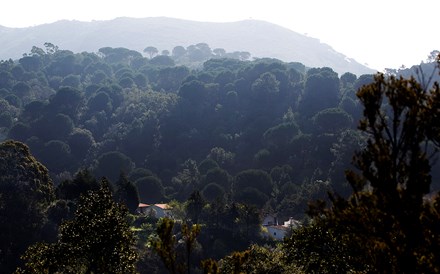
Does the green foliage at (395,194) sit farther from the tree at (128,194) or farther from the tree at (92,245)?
the tree at (128,194)

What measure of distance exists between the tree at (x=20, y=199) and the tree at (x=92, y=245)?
39.6m

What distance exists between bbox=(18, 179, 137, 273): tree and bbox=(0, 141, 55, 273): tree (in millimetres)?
39590

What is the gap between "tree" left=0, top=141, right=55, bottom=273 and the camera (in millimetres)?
62656

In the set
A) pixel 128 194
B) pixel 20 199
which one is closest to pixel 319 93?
pixel 128 194

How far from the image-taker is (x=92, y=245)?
25.5 metres

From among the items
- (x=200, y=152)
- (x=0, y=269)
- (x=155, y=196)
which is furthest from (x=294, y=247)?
(x=200, y=152)

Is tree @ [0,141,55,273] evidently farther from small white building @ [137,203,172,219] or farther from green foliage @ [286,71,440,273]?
green foliage @ [286,71,440,273]

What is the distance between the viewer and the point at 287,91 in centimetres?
14762

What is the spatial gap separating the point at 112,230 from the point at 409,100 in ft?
62.0

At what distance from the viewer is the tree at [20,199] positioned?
62.7m

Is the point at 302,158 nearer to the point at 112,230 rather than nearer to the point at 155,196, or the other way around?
the point at 155,196

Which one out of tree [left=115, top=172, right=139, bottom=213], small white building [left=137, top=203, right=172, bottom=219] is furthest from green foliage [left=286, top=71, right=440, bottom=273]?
small white building [left=137, top=203, right=172, bottom=219]

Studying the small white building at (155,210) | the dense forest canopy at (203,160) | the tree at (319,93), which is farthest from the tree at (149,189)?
the tree at (319,93)

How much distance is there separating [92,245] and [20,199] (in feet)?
141
